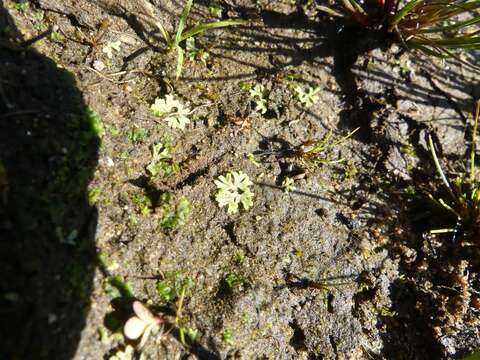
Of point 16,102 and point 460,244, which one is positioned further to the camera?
point 460,244

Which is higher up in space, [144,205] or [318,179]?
[318,179]

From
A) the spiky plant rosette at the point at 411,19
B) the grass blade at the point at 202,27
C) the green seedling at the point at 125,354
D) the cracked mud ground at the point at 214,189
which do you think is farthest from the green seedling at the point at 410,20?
the green seedling at the point at 125,354

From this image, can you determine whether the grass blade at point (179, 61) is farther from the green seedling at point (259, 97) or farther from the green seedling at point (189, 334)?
the green seedling at point (189, 334)

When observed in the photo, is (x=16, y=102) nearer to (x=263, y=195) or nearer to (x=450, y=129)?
(x=263, y=195)

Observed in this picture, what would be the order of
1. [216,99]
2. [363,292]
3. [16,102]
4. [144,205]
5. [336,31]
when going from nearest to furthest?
[16,102]
[144,205]
[363,292]
[216,99]
[336,31]

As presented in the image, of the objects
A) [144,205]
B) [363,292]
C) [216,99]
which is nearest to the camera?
[144,205]

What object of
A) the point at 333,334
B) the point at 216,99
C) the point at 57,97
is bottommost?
the point at 333,334

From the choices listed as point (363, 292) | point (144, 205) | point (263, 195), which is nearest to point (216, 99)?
point (263, 195)

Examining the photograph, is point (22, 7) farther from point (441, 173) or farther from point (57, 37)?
point (441, 173)
